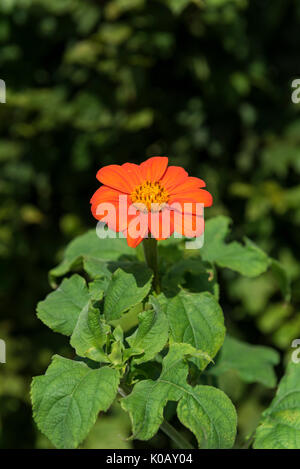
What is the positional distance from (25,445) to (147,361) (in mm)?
1586

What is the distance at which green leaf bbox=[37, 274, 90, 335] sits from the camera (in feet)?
2.66

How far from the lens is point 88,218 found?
2166mm

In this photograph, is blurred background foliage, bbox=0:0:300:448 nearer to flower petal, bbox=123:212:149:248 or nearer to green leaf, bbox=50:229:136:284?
green leaf, bbox=50:229:136:284

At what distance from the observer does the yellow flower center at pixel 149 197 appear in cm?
76

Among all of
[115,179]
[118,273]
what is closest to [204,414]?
[118,273]

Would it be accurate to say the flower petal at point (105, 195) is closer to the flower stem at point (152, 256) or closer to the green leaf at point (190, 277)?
the flower stem at point (152, 256)

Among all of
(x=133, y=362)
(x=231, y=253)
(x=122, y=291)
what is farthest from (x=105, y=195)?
(x=231, y=253)

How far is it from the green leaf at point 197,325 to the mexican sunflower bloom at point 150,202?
0.14m

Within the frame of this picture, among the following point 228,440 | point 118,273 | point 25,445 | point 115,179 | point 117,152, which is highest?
point 117,152

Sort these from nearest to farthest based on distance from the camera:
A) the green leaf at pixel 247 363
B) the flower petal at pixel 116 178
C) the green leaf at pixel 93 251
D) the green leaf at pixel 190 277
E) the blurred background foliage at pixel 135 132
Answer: the flower petal at pixel 116 178, the green leaf at pixel 190 277, the green leaf at pixel 93 251, the green leaf at pixel 247 363, the blurred background foliage at pixel 135 132

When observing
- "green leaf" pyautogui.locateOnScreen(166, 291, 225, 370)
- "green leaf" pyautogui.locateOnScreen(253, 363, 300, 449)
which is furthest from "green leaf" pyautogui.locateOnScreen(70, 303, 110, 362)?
"green leaf" pyautogui.locateOnScreen(253, 363, 300, 449)

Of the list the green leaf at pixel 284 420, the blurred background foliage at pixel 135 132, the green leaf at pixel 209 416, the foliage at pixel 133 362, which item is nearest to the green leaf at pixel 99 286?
the foliage at pixel 133 362

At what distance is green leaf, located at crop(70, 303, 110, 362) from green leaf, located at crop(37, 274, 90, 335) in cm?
6

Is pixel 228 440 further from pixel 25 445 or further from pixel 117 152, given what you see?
pixel 25 445
